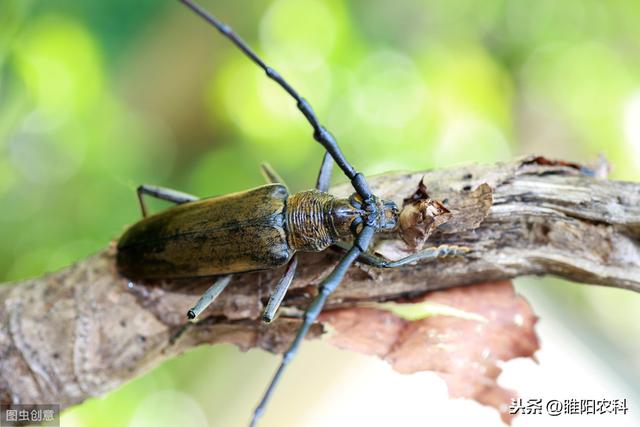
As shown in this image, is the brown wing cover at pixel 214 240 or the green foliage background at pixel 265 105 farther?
the green foliage background at pixel 265 105

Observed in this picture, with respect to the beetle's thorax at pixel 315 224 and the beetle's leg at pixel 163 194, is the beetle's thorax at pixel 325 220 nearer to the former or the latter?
the beetle's thorax at pixel 315 224

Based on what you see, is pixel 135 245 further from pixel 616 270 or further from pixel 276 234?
pixel 616 270

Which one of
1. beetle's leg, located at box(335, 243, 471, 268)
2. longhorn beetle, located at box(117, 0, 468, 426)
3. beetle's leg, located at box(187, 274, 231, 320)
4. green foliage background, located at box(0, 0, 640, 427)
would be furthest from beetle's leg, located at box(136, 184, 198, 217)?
green foliage background, located at box(0, 0, 640, 427)

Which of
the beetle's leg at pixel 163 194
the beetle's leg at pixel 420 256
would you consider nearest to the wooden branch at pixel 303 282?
the beetle's leg at pixel 420 256

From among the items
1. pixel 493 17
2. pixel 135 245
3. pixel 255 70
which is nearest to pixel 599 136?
pixel 493 17

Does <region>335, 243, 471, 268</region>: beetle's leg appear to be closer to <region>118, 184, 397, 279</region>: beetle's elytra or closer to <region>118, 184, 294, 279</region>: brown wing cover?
<region>118, 184, 397, 279</region>: beetle's elytra

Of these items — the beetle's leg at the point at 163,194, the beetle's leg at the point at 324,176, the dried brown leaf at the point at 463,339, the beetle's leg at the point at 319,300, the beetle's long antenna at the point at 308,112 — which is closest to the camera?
the beetle's leg at the point at 319,300
